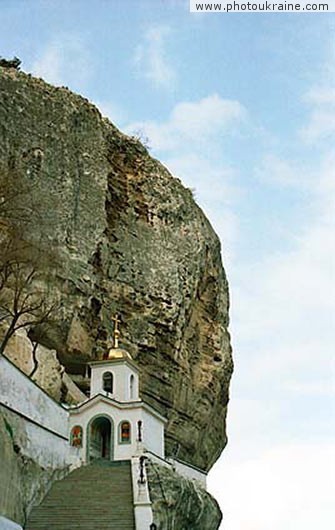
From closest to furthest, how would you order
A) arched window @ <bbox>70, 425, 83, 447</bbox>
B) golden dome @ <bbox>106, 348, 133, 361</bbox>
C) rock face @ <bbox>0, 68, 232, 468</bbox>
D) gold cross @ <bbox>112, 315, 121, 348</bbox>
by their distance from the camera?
arched window @ <bbox>70, 425, 83, 447</bbox> < golden dome @ <bbox>106, 348, 133, 361</bbox> < rock face @ <bbox>0, 68, 232, 468</bbox> < gold cross @ <bbox>112, 315, 121, 348</bbox>

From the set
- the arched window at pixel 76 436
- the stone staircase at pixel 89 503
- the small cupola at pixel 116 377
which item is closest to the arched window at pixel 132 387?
the small cupola at pixel 116 377

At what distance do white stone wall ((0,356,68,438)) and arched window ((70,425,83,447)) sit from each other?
40.0 inches

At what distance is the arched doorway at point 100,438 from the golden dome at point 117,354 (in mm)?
2782

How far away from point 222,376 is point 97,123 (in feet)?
41.9

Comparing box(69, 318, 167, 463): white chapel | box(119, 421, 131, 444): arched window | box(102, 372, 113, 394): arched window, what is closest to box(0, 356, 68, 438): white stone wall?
box(69, 318, 167, 463): white chapel

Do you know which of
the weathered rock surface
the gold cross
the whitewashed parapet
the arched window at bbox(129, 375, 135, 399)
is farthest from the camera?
the gold cross

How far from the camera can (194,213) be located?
119ft

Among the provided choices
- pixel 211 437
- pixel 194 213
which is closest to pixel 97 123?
pixel 194 213

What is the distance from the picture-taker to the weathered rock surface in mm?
21016

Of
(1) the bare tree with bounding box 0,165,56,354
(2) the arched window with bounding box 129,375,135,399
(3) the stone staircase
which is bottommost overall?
(3) the stone staircase

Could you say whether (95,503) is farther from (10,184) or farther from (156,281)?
(156,281)

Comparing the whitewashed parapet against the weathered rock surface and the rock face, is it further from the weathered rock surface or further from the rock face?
the rock face

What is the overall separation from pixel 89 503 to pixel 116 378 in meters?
7.71

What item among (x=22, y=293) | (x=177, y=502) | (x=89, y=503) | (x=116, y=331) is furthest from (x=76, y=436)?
(x=116, y=331)
